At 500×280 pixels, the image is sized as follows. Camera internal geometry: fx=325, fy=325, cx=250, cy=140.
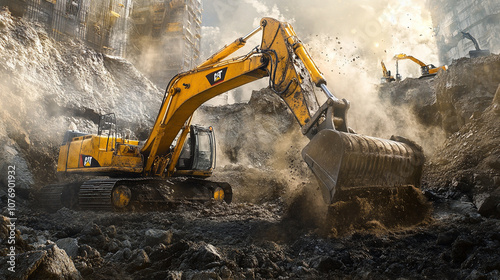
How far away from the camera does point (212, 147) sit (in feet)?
29.8

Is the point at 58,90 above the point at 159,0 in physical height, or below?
below

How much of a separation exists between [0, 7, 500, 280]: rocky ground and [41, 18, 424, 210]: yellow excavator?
56 cm

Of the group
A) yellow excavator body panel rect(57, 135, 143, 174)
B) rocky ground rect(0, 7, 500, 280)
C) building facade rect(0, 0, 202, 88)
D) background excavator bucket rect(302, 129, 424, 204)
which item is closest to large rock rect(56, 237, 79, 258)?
rocky ground rect(0, 7, 500, 280)

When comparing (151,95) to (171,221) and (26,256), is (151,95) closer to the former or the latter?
(171,221)

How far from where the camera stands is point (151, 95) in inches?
876

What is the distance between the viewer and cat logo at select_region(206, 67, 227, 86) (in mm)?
6773

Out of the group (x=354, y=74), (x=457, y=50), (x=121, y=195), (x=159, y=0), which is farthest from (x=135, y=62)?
(x=457, y=50)

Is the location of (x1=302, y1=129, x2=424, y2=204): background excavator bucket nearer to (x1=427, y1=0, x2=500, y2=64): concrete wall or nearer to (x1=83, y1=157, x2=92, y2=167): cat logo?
(x1=83, y1=157, x2=92, y2=167): cat logo

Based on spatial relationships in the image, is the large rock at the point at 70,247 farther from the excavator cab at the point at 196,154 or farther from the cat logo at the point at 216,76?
the excavator cab at the point at 196,154

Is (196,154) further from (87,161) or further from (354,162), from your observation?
(354,162)

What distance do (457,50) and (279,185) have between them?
51826mm

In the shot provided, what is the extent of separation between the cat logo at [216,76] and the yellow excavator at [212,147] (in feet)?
0.07

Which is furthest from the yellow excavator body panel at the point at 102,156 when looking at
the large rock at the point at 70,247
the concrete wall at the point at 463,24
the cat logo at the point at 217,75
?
the concrete wall at the point at 463,24

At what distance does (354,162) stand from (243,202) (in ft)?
23.1
